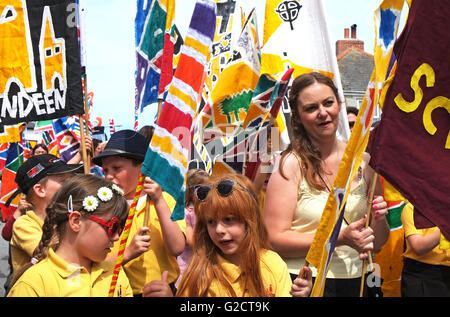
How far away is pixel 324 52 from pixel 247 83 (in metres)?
0.74

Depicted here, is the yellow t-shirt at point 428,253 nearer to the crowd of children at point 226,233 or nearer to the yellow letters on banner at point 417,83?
the crowd of children at point 226,233

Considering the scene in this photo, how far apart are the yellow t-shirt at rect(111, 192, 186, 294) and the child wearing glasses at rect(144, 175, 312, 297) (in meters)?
0.62

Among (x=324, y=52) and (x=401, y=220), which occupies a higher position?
(x=324, y=52)

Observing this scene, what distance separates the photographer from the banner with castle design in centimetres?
490

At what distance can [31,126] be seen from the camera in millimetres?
14148

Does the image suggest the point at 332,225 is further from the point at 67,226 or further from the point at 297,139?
the point at 67,226

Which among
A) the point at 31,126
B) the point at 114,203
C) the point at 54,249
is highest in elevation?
the point at 114,203

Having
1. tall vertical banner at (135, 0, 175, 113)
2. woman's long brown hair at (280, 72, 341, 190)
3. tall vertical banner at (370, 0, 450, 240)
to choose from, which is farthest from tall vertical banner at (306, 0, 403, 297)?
tall vertical banner at (135, 0, 175, 113)

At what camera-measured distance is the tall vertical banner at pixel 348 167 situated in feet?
8.54

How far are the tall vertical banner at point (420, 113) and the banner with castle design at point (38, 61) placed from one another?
2.94 meters

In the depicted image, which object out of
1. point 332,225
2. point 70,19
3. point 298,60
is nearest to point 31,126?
point 70,19

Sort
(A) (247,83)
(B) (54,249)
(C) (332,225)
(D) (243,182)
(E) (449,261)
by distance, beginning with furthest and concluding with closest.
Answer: (A) (247,83) → (E) (449,261) → (D) (243,182) → (B) (54,249) → (C) (332,225)

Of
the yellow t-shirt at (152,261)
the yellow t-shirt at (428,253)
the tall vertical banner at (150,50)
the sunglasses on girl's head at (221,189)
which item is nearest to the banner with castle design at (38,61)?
the tall vertical banner at (150,50)

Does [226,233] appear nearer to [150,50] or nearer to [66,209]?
[66,209]
